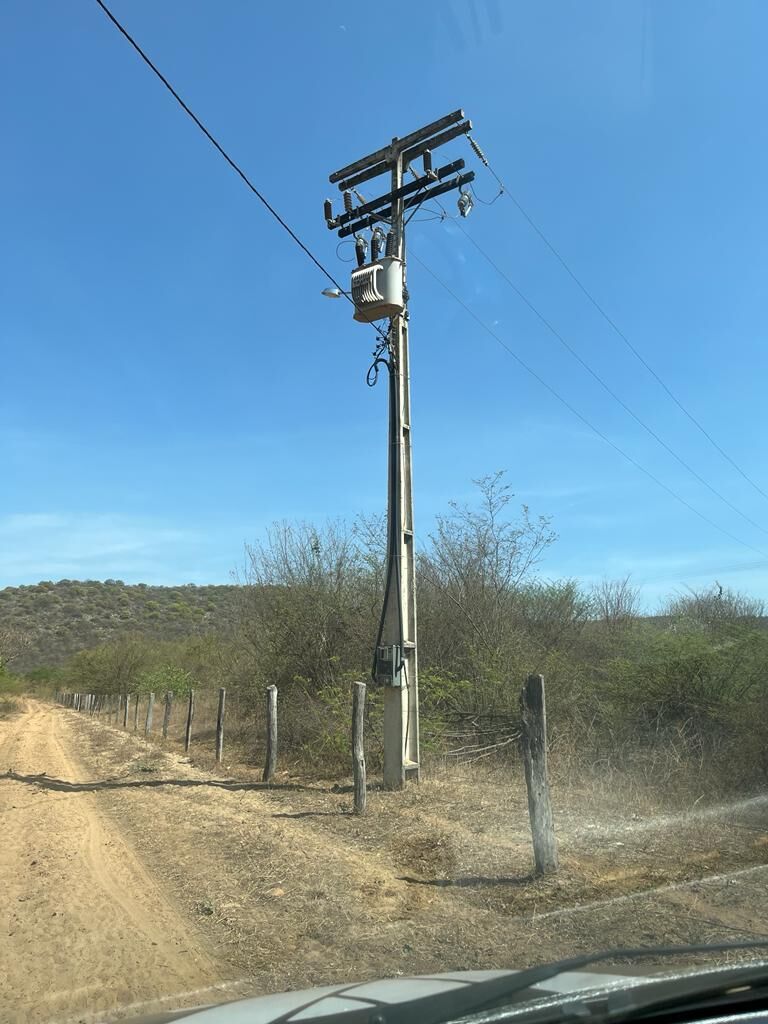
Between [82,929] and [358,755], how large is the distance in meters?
4.98

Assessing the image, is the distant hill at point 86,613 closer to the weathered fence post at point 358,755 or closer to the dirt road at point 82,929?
the weathered fence post at point 358,755

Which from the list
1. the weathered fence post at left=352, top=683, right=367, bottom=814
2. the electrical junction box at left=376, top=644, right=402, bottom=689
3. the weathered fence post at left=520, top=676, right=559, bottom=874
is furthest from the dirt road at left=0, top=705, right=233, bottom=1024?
the electrical junction box at left=376, top=644, right=402, bottom=689

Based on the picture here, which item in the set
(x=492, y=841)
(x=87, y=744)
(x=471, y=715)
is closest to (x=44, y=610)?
(x=87, y=744)

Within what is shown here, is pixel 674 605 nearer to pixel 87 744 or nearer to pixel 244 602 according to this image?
pixel 244 602

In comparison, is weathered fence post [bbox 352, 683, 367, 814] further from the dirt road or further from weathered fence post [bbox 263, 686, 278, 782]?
the dirt road

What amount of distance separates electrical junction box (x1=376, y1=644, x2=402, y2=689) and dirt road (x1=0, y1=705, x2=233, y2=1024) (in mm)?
4312

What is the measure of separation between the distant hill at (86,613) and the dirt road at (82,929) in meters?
59.4

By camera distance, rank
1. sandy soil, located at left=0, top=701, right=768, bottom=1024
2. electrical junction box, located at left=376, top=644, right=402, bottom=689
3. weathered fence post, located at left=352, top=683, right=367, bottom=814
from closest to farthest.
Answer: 1. sandy soil, located at left=0, top=701, right=768, bottom=1024
2. weathered fence post, located at left=352, top=683, right=367, bottom=814
3. electrical junction box, located at left=376, top=644, right=402, bottom=689

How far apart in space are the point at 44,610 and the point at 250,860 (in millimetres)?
81458

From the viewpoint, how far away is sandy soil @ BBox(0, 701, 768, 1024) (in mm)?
5227

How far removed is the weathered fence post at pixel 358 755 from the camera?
10453mm

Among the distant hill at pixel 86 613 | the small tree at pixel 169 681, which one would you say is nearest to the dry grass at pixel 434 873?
the small tree at pixel 169 681

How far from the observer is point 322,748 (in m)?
14.3

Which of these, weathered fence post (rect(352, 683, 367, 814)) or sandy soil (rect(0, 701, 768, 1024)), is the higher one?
weathered fence post (rect(352, 683, 367, 814))
